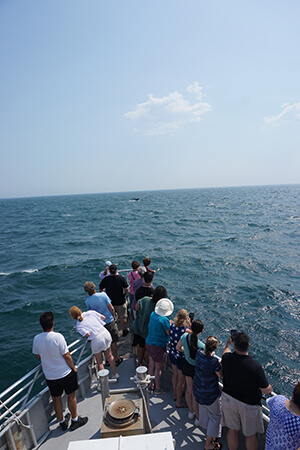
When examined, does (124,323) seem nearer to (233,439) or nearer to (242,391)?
(233,439)

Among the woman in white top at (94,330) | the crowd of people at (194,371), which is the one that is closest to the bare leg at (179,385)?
the crowd of people at (194,371)

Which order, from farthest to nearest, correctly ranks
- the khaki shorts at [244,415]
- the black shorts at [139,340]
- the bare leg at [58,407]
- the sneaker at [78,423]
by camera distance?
1. the black shorts at [139,340]
2. the sneaker at [78,423]
3. the bare leg at [58,407]
4. the khaki shorts at [244,415]

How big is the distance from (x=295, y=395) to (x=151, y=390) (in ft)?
10.9

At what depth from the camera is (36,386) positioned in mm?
9062

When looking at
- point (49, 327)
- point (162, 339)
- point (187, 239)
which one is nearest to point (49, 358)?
point (49, 327)

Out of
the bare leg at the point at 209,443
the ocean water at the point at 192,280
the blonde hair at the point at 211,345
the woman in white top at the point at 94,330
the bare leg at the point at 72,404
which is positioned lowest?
the ocean water at the point at 192,280

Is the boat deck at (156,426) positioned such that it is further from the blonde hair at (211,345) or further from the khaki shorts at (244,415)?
the blonde hair at (211,345)

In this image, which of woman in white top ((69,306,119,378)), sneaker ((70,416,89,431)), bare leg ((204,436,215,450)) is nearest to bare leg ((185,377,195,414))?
bare leg ((204,436,215,450))

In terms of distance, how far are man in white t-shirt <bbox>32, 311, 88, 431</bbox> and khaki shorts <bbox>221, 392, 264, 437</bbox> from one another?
233cm

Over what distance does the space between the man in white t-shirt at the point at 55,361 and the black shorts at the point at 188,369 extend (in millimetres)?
1754

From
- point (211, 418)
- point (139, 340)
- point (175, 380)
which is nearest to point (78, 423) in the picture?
point (139, 340)

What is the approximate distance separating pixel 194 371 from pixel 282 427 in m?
1.64

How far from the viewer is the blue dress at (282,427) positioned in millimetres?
2486

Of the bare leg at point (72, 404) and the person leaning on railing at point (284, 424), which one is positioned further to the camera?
the bare leg at point (72, 404)
